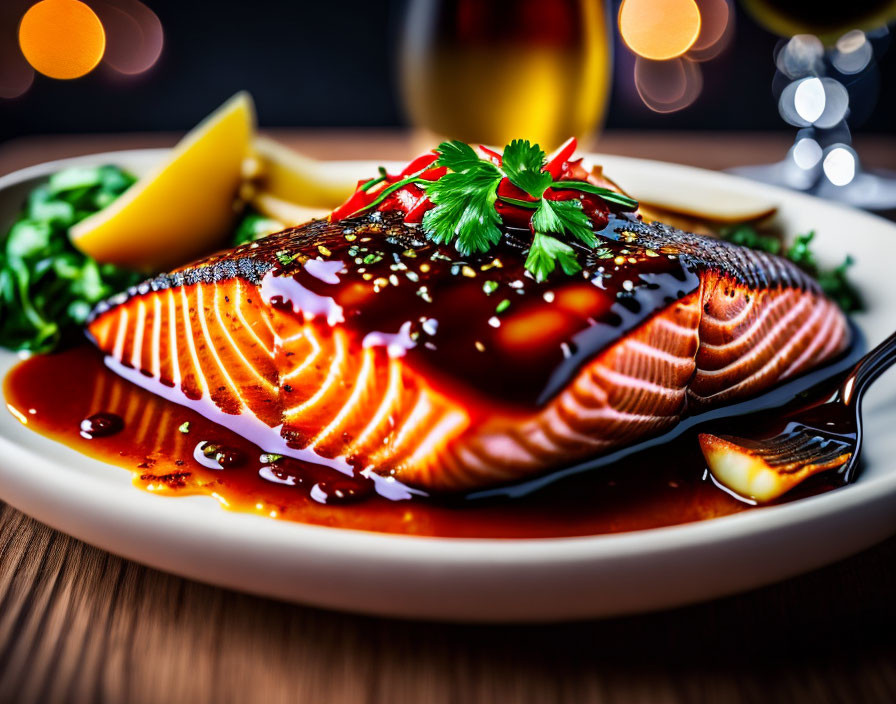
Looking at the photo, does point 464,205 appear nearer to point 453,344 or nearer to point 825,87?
point 453,344

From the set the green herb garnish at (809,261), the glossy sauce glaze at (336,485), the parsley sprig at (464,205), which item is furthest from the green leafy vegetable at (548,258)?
the green herb garnish at (809,261)

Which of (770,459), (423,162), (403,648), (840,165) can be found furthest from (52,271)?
(840,165)

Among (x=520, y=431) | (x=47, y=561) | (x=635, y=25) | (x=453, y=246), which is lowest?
(x=47, y=561)

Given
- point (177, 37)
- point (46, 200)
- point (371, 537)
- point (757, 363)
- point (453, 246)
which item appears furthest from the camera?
point (177, 37)

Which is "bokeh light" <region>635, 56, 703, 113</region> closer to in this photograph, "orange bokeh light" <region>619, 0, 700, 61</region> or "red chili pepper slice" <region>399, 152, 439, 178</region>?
"orange bokeh light" <region>619, 0, 700, 61</region>

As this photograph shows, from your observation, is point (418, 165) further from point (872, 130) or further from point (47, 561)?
point (872, 130)

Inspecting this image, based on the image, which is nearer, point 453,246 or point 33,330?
point 453,246

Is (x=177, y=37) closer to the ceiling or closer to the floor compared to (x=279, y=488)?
closer to the ceiling

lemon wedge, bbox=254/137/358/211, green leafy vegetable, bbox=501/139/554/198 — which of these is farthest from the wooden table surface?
lemon wedge, bbox=254/137/358/211

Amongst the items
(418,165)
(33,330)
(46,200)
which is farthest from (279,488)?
(46,200)
